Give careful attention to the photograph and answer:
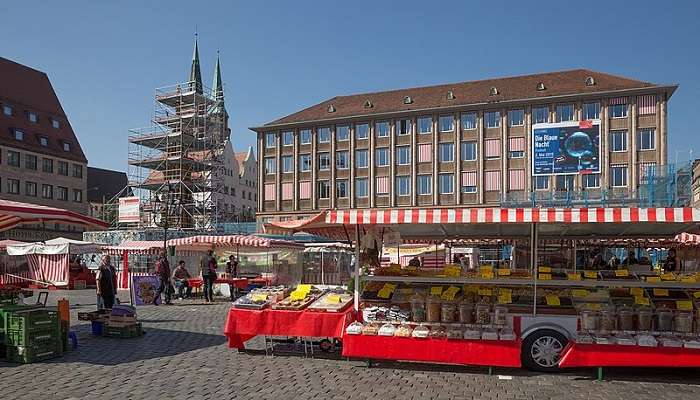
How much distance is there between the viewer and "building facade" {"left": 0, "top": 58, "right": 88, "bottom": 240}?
2547 inches

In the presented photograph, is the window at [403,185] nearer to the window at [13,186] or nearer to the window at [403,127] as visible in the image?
the window at [403,127]

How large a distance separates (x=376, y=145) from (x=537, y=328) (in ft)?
186

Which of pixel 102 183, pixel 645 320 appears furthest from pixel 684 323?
pixel 102 183

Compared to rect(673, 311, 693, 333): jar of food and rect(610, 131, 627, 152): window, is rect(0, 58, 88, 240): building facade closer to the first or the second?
rect(610, 131, 627, 152): window

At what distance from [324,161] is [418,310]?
58.3 metres

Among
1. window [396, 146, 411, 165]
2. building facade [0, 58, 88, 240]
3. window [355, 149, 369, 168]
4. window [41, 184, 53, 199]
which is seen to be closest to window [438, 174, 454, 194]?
window [396, 146, 411, 165]

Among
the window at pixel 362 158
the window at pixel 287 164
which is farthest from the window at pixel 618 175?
the window at pixel 287 164

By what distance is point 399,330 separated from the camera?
32.2 ft

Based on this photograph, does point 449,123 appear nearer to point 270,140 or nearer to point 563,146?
point 270,140

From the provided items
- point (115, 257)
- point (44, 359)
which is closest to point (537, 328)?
point (44, 359)

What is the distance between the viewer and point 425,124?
6334 cm

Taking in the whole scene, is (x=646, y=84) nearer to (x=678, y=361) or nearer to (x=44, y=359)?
(x=678, y=361)

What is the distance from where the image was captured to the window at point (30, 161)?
66.3m

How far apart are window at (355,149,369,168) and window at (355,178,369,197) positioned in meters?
1.48
